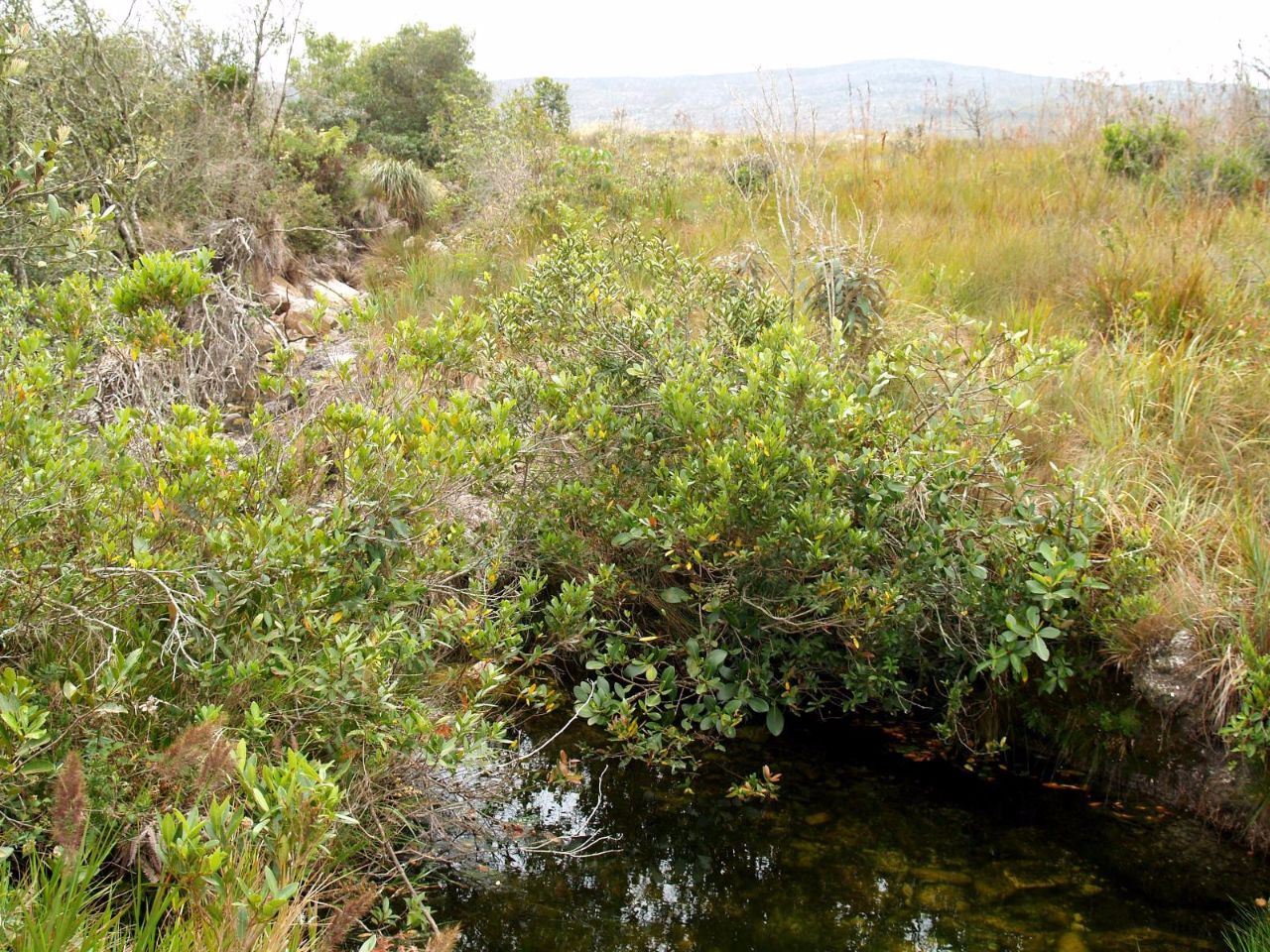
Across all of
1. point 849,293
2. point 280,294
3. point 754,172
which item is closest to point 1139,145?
point 754,172

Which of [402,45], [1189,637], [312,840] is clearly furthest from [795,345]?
[402,45]

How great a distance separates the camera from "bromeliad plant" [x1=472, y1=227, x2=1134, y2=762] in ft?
12.1

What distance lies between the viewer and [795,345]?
3992mm

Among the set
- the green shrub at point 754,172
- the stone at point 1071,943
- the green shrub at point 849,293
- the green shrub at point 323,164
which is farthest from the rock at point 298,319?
the stone at point 1071,943

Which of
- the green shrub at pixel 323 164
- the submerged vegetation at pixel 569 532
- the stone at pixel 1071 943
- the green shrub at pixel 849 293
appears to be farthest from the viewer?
the green shrub at pixel 323 164

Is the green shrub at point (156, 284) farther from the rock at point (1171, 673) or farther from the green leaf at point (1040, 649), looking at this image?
the rock at point (1171, 673)

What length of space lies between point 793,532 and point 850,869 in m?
1.30

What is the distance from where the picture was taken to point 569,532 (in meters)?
4.22

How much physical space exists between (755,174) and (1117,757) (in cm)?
722

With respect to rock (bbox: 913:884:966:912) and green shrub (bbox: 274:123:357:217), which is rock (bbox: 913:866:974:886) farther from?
green shrub (bbox: 274:123:357:217)

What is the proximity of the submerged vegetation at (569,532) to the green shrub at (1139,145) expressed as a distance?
1186 mm

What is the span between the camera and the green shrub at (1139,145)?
8.40m

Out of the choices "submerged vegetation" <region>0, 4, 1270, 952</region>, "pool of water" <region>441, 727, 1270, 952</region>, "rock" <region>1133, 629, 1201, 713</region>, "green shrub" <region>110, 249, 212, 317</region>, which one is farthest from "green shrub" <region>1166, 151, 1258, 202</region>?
"green shrub" <region>110, 249, 212, 317</region>

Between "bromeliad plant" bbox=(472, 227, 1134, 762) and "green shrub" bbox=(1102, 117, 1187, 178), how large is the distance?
5.38m
